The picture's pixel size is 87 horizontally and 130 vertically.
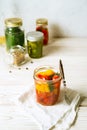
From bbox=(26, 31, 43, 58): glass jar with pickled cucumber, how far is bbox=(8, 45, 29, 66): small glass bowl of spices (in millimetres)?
31

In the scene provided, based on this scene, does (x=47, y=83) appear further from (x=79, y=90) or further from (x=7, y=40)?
(x=7, y=40)

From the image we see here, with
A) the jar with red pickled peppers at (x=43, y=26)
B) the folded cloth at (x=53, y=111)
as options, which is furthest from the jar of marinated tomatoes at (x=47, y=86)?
the jar with red pickled peppers at (x=43, y=26)

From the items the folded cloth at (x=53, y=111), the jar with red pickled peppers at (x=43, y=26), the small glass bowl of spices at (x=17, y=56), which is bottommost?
the folded cloth at (x=53, y=111)

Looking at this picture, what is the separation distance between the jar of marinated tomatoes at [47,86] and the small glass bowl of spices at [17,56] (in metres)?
0.25

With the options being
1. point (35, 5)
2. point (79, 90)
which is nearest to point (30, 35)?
point (35, 5)

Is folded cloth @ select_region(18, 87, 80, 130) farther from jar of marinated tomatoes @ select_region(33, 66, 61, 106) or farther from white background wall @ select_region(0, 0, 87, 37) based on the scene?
white background wall @ select_region(0, 0, 87, 37)

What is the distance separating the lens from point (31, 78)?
1028 millimetres

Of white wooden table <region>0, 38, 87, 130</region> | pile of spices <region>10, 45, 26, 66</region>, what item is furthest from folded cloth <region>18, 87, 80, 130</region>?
pile of spices <region>10, 45, 26, 66</region>

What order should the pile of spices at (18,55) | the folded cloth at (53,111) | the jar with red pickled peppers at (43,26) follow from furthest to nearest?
1. the jar with red pickled peppers at (43,26)
2. the pile of spices at (18,55)
3. the folded cloth at (53,111)

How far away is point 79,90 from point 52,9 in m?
0.52

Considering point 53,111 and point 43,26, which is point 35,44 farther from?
point 53,111

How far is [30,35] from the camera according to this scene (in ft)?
3.84

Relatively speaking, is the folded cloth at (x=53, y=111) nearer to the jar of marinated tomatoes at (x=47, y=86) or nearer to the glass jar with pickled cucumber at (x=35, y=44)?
the jar of marinated tomatoes at (x=47, y=86)

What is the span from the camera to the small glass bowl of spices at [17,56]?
1125mm
